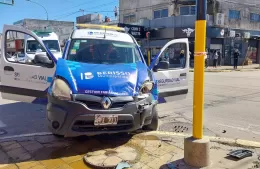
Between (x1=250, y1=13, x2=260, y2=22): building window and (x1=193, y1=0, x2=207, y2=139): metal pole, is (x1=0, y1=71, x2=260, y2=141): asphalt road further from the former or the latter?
(x1=250, y1=13, x2=260, y2=22): building window

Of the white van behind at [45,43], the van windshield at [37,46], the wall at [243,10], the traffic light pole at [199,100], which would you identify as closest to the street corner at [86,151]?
the traffic light pole at [199,100]

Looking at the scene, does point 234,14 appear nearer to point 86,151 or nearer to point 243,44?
point 243,44

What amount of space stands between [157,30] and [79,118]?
24.9m

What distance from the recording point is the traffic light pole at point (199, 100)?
11.4 ft

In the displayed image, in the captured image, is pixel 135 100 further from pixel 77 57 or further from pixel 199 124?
pixel 77 57

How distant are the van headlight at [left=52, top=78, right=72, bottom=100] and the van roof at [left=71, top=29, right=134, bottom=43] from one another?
176 cm

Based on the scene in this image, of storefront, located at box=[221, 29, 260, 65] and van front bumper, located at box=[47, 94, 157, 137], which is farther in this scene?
storefront, located at box=[221, 29, 260, 65]

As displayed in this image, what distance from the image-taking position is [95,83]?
3.92 metres

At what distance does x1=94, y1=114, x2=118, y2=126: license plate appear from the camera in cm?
376

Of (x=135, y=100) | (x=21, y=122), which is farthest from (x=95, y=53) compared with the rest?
(x=21, y=122)

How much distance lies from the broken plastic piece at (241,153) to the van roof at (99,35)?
3.06 metres

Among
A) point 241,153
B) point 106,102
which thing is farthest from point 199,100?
point 106,102

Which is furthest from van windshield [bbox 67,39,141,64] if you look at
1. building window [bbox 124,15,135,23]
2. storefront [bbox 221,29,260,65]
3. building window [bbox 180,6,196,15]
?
building window [bbox 124,15,135,23]

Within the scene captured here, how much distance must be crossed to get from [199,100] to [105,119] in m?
1.36
